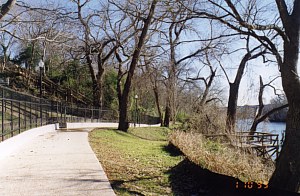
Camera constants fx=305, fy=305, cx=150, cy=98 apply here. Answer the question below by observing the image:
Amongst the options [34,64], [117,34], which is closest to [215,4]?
[117,34]

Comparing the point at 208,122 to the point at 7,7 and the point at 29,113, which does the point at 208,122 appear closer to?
the point at 29,113

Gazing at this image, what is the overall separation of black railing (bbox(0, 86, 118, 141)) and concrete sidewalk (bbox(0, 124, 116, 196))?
56 cm

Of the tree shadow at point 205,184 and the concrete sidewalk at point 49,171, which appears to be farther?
the concrete sidewalk at point 49,171

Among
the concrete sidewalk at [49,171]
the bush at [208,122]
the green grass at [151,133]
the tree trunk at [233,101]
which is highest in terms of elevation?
the tree trunk at [233,101]

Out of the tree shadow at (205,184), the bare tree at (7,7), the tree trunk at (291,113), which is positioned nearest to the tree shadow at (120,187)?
the tree shadow at (205,184)

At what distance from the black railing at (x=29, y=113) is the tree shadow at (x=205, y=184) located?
18.7 feet

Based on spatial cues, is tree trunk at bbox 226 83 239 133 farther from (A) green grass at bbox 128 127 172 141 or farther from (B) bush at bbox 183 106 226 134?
(A) green grass at bbox 128 127 172 141

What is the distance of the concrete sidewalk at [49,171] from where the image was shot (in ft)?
19.2

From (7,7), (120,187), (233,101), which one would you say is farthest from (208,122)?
(120,187)

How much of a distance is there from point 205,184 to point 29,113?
9.98m

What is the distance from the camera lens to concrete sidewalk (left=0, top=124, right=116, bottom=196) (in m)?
5.84

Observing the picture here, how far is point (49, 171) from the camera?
7.31 meters

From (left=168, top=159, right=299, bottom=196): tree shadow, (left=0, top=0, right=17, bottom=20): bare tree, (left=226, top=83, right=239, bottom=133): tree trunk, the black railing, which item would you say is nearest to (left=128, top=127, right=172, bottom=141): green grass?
the black railing

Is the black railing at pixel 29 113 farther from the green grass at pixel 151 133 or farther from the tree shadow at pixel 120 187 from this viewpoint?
the tree shadow at pixel 120 187
